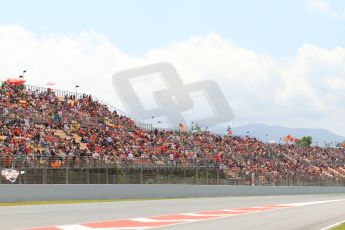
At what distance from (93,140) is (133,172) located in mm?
5959

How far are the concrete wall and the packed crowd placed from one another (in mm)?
1075

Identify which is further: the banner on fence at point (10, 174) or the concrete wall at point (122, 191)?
the concrete wall at point (122, 191)

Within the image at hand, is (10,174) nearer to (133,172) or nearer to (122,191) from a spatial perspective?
(122,191)

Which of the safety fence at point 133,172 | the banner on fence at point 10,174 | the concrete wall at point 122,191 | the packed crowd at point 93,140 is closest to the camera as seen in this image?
the banner on fence at point 10,174

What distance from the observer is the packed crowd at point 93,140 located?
29.0 meters

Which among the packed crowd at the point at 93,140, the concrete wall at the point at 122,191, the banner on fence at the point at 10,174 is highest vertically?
the packed crowd at the point at 93,140

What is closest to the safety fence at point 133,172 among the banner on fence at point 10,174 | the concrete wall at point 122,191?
the banner on fence at point 10,174

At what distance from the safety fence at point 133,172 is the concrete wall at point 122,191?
0.26 metres

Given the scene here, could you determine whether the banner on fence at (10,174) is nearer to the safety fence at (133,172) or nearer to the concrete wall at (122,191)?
the safety fence at (133,172)

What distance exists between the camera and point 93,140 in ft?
115

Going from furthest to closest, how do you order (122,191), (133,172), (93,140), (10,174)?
1. (93,140)
2. (133,172)
3. (122,191)
4. (10,174)

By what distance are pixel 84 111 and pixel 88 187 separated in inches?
569

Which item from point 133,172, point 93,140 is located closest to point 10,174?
point 133,172

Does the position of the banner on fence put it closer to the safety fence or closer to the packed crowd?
the safety fence
